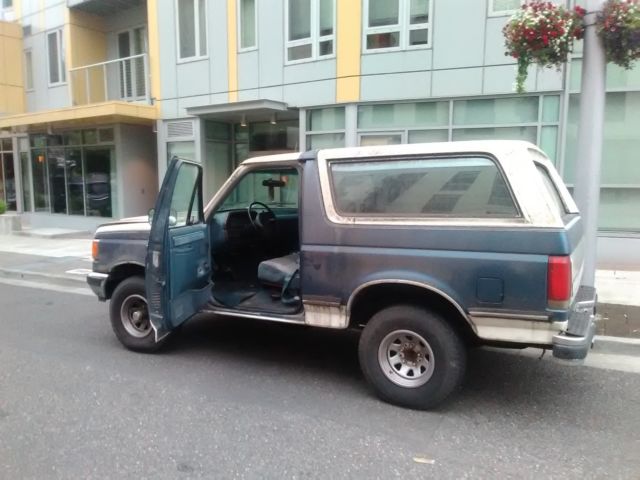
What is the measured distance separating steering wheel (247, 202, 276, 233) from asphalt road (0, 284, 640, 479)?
1275 millimetres

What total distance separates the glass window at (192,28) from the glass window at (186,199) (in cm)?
938

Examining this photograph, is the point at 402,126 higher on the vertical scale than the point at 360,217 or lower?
higher

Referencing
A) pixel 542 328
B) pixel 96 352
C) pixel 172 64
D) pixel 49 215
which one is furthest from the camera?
pixel 49 215

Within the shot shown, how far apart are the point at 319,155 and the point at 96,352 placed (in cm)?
304

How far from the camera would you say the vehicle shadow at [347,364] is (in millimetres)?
4125

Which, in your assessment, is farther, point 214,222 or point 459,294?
point 214,222

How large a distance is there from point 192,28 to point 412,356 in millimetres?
12162

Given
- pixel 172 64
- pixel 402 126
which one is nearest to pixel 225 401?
pixel 402 126

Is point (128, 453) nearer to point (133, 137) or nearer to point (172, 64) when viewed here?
point (172, 64)

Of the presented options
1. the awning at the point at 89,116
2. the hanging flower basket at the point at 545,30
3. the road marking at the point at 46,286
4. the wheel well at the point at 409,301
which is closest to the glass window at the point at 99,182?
the awning at the point at 89,116

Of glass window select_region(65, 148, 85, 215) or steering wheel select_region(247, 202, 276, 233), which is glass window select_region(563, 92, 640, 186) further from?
glass window select_region(65, 148, 85, 215)

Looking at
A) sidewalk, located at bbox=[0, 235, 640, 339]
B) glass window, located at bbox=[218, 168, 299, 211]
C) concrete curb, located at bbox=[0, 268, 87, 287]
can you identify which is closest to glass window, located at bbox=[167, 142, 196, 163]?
sidewalk, located at bbox=[0, 235, 640, 339]

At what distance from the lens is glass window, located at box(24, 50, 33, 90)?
18.0m

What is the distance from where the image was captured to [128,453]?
129 inches
